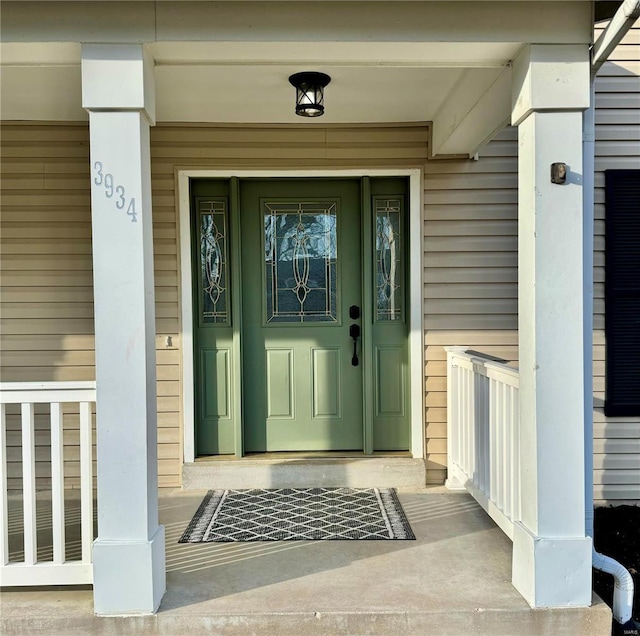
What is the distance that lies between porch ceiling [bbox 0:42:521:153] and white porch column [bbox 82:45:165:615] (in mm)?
290

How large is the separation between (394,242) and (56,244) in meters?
2.22

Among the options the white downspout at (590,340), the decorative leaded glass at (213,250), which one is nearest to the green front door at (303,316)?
the decorative leaded glass at (213,250)

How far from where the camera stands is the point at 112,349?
2.39 m

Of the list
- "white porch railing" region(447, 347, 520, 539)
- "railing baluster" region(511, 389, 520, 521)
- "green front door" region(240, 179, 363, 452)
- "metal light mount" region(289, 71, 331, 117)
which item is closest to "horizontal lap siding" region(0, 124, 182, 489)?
"green front door" region(240, 179, 363, 452)

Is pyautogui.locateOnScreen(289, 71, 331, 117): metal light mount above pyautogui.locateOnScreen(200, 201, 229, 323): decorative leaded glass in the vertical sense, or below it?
above

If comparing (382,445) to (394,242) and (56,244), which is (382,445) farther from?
(56,244)

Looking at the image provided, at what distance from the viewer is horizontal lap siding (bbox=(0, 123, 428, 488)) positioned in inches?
155

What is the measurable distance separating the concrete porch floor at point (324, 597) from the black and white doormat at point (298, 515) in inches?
5.1

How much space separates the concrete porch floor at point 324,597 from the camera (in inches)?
92.9

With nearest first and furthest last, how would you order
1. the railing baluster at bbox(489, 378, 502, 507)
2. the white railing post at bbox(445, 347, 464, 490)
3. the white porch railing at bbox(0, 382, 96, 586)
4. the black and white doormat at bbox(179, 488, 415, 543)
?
the white porch railing at bbox(0, 382, 96, 586), the railing baluster at bbox(489, 378, 502, 507), the black and white doormat at bbox(179, 488, 415, 543), the white railing post at bbox(445, 347, 464, 490)

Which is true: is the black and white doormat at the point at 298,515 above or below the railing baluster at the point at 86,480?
below

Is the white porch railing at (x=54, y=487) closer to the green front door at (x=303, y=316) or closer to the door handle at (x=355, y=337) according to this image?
the green front door at (x=303, y=316)

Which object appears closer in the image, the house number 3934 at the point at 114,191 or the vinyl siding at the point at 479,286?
the house number 3934 at the point at 114,191

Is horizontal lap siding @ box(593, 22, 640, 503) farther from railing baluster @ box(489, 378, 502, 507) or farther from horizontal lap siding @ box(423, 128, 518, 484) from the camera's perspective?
railing baluster @ box(489, 378, 502, 507)
